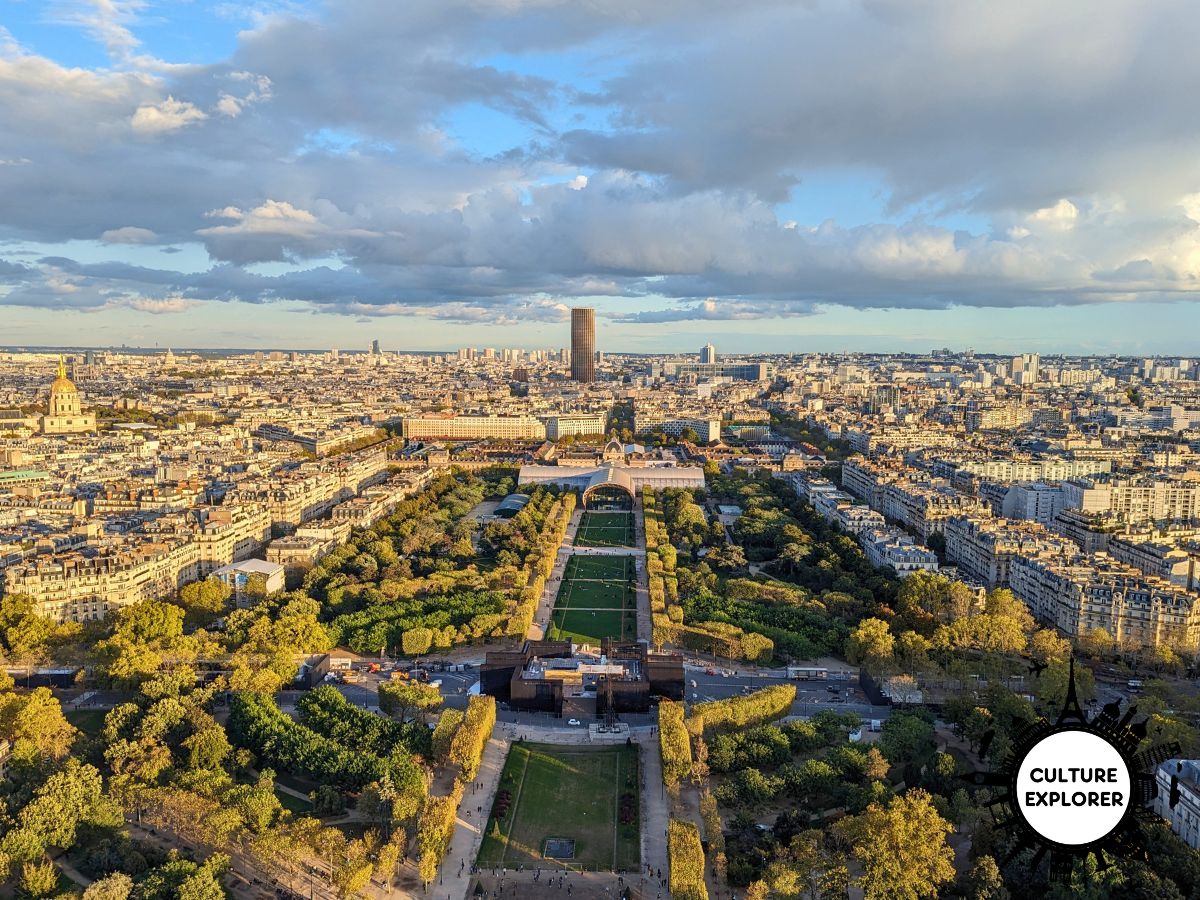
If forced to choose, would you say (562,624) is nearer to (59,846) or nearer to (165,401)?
(59,846)

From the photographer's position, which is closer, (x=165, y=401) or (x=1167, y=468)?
(x=1167, y=468)

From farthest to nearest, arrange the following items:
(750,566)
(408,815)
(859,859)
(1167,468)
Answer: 1. (1167,468)
2. (750,566)
3. (408,815)
4. (859,859)

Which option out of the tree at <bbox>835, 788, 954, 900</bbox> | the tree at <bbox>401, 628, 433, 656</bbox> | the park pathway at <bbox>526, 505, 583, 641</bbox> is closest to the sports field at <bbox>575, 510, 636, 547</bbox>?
the park pathway at <bbox>526, 505, 583, 641</bbox>

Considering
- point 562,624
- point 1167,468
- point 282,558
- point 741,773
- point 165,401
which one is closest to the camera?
point 741,773

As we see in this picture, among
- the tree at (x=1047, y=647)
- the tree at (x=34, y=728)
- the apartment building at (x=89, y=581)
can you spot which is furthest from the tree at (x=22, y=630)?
the tree at (x=1047, y=647)

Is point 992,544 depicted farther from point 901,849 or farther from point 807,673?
point 901,849

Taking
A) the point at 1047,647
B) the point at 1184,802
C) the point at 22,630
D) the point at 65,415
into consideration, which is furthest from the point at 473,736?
the point at 65,415

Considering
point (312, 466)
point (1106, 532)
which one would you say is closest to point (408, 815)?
point (1106, 532)
